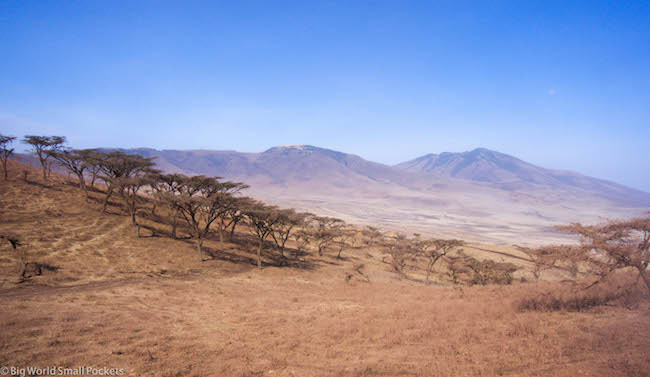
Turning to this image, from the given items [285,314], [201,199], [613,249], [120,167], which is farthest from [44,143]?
[613,249]

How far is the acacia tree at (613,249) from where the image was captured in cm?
873

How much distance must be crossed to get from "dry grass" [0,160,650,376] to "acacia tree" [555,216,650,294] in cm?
175

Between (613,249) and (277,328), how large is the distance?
1172 centimetres

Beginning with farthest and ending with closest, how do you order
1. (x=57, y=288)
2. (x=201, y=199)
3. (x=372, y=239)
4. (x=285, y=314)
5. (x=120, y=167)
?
(x=372, y=239) → (x=120, y=167) → (x=201, y=199) → (x=57, y=288) → (x=285, y=314)

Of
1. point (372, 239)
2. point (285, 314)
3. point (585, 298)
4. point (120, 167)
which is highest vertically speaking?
point (120, 167)

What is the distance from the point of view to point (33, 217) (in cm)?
2180

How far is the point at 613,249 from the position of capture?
8.79m

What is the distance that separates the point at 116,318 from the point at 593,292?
762 inches

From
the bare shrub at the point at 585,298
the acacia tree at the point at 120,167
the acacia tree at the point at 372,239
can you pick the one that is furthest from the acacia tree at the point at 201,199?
the acacia tree at the point at 372,239

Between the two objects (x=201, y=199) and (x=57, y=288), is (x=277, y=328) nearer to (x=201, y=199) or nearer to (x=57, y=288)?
(x=57, y=288)

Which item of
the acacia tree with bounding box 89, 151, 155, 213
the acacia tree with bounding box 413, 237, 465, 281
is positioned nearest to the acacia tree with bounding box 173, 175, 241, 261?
the acacia tree with bounding box 89, 151, 155, 213

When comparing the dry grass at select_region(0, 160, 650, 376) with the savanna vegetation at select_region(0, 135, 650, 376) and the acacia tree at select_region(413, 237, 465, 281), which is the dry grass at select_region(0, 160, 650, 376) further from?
the acacia tree at select_region(413, 237, 465, 281)

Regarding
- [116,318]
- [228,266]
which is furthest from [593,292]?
[228,266]

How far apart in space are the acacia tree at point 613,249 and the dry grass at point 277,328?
1749 millimetres
